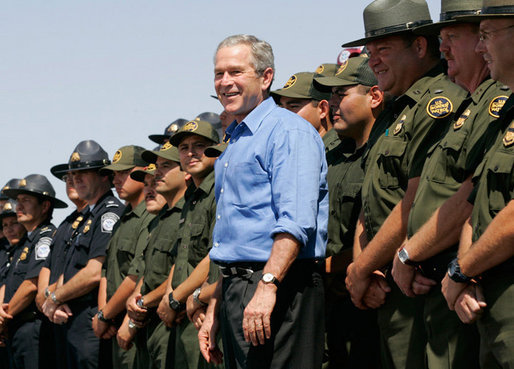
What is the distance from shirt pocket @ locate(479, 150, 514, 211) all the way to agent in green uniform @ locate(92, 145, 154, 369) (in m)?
5.07

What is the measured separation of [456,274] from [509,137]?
626 millimetres

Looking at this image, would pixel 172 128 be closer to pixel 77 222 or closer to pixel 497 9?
pixel 77 222

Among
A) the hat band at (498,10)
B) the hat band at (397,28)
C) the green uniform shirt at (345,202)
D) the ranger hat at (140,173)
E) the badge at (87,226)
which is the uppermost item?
the hat band at (498,10)

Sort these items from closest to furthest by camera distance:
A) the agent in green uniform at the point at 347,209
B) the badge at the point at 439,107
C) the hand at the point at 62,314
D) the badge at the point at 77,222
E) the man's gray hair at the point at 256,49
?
the badge at the point at 439,107, the man's gray hair at the point at 256,49, the agent in green uniform at the point at 347,209, the hand at the point at 62,314, the badge at the point at 77,222

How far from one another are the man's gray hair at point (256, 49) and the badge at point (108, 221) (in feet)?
14.7

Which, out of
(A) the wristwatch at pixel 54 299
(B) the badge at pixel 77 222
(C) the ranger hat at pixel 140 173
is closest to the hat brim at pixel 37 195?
(B) the badge at pixel 77 222

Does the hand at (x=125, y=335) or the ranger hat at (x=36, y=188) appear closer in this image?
the hand at (x=125, y=335)

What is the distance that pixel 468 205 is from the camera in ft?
13.2

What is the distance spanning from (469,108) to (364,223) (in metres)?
1.15

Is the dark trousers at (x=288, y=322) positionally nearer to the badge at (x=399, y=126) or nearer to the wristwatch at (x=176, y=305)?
the badge at (x=399, y=126)

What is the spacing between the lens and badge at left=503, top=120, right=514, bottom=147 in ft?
11.9

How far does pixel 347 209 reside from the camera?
5.64 meters

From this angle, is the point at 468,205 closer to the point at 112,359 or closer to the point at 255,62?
the point at 255,62

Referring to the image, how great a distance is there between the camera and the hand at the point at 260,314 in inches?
168
